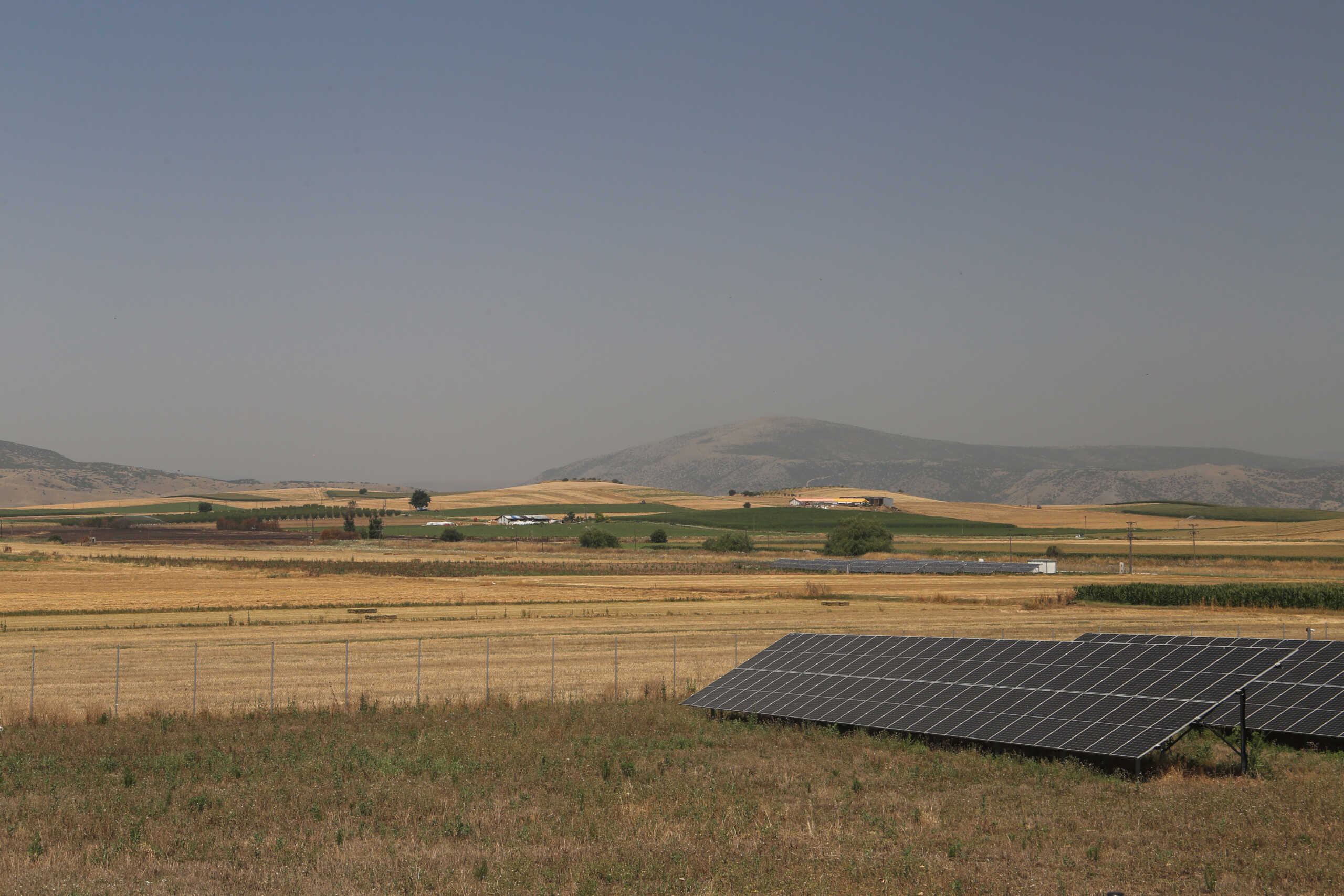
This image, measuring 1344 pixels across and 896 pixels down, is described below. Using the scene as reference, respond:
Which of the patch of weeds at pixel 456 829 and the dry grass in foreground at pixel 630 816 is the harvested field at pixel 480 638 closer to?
the dry grass in foreground at pixel 630 816

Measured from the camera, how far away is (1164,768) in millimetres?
24844

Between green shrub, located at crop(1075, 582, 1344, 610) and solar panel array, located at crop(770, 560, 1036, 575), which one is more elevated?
green shrub, located at crop(1075, 582, 1344, 610)

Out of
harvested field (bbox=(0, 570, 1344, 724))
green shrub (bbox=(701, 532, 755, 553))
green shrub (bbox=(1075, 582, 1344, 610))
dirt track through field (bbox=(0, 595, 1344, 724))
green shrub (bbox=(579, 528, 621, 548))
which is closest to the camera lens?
dirt track through field (bbox=(0, 595, 1344, 724))

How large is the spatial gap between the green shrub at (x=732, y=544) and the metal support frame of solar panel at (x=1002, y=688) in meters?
106

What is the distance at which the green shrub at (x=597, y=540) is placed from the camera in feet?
494

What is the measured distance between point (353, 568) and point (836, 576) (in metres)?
48.9

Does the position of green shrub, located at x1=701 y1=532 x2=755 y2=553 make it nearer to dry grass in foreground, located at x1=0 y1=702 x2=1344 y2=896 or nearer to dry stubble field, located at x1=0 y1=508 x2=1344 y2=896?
dry stubble field, located at x1=0 y1=508 x2=1344 y2=896

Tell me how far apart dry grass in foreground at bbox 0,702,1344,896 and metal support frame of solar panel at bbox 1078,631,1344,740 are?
0.70 metres

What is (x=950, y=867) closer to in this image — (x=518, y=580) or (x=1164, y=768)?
(x=1164, y=768)

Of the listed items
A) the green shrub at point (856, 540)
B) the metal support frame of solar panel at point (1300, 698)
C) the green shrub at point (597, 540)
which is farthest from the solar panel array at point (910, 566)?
the metal support frame of solar panel at point (1300, 698)

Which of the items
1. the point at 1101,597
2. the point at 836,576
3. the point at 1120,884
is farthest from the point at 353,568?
the point at 1120,884

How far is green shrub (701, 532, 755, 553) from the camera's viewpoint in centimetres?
14350

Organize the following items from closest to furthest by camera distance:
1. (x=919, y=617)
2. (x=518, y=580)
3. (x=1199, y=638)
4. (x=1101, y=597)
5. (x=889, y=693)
A: 1. (x=889, y=693)
2. (x=1199, y=638)
3. (x=919, y=617)
4. (x=1101, y=597)
5. (x=518, y=580)

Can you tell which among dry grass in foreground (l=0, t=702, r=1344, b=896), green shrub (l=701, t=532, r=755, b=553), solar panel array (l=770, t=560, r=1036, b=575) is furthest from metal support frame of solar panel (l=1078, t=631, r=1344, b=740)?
green shrub (l=701, t=532, r=755, b=553)
